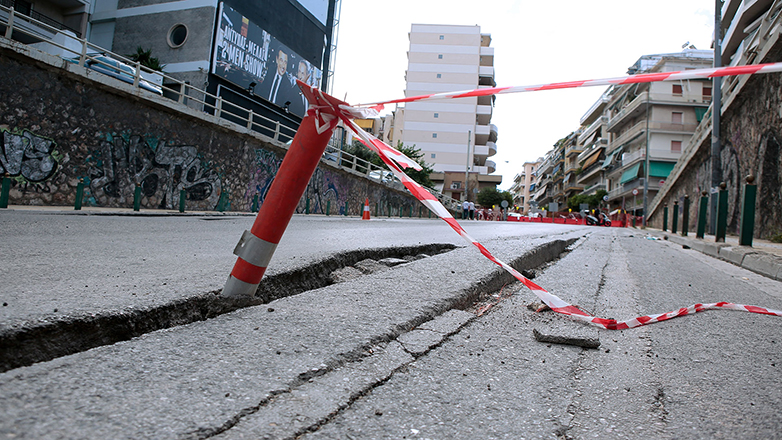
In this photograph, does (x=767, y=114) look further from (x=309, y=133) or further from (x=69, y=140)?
(x=69, y=140)

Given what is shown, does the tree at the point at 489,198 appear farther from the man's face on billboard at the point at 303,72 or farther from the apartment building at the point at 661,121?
the man's face on billboard at the point at 303,72

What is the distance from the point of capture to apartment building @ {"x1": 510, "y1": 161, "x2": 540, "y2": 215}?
132 meters

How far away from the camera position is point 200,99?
70.0ft

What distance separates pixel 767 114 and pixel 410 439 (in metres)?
15.6

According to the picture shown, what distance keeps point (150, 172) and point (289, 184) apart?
13.4 metres

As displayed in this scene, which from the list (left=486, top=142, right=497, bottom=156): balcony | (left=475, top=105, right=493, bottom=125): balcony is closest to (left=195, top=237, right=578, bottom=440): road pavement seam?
(left=486, top=142, right=497, bottom=156): balcony

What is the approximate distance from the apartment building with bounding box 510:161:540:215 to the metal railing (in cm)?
9902

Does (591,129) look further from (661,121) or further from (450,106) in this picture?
(450,106)

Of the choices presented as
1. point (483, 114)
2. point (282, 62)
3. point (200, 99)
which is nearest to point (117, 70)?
point (200, 99)

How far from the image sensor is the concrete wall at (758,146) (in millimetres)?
11562

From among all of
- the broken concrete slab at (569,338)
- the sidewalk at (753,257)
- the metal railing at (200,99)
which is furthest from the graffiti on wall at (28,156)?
the sidewalk at (753,257)

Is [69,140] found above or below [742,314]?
above

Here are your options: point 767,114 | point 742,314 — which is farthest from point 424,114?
point 742,314

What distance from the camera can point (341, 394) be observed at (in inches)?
53.4
